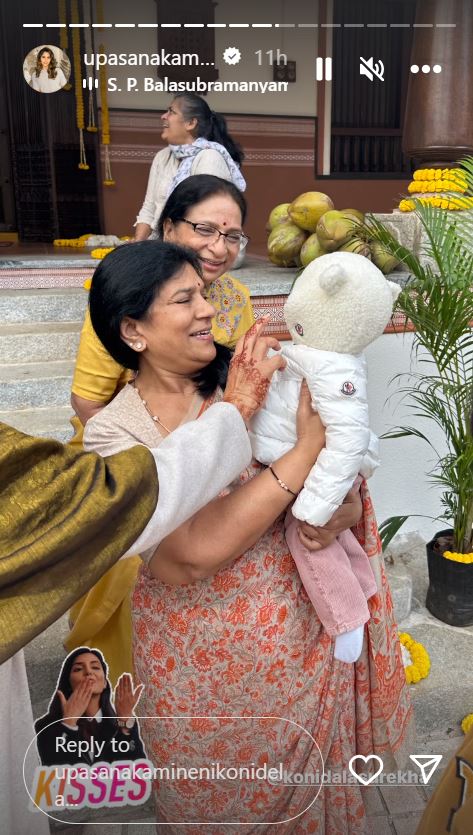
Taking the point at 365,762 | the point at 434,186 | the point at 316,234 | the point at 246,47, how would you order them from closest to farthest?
the point at 365,762
the point at 316,234
the point at 434,186
the point at 246,47

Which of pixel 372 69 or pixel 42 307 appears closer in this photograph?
pixel 42 307

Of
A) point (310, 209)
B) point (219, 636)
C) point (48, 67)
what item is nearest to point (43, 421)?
point (310, 209)

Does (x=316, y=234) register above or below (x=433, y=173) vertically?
below

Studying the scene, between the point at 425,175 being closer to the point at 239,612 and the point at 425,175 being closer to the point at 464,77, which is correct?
the point at 464,77

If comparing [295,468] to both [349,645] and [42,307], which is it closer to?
[349,645]

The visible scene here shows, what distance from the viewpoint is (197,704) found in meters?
1.20

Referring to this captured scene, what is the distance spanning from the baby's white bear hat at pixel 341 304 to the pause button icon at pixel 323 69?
6.54m

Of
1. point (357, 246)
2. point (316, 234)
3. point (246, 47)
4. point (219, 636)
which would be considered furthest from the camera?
point (246, 47)

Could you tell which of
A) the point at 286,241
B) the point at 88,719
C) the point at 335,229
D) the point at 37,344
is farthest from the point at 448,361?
the point at 37,344

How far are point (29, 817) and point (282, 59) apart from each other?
6860mm

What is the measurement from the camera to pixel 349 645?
118 centimetres

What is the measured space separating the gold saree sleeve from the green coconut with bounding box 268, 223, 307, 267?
292cm

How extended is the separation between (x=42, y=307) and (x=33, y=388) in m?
0.78

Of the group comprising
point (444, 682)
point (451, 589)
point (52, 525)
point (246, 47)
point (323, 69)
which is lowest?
point (444, 682)
